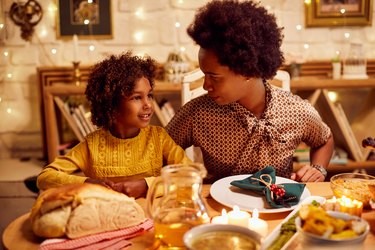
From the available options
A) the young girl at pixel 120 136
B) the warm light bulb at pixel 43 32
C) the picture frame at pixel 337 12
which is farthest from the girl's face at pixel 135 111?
the picture frame at pixel 337 12

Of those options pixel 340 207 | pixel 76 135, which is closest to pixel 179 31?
pixel 76 135

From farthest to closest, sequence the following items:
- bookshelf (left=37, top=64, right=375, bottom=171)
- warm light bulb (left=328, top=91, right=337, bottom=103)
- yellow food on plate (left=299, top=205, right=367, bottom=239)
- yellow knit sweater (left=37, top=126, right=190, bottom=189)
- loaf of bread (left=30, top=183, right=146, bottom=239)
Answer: warm light bulb (left=328, top=91, right=337, bottom=103) < bookshelf (left=37, top=64, right=375, bottom=171) < yellow knit sweater (left=37, top=126, right=190, bottom=189) < loaf of bread (left=30, top=183, right=146, bottom=239) < yellow food on plate (left=299, top=205, right=367, bottom=239)

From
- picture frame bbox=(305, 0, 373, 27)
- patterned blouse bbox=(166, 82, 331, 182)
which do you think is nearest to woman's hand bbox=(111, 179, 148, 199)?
patterned blouse bbox=(166, 82, 331, 182)

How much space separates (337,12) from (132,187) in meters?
2.26

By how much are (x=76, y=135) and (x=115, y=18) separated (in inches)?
31.1

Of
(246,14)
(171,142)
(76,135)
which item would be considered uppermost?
(246,14)

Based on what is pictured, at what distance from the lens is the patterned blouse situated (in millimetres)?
1679

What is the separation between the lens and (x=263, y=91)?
5.73 feet

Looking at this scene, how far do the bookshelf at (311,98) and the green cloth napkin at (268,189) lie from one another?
1.40 meters

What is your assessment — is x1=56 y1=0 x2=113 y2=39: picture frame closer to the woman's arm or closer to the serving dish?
the woman's arm

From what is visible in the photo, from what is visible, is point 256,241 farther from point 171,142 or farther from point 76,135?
point 76,135

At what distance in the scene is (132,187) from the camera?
1340 mm

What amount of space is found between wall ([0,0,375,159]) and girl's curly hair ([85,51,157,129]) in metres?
1.43

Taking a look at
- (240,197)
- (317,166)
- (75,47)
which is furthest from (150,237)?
(75,47)
